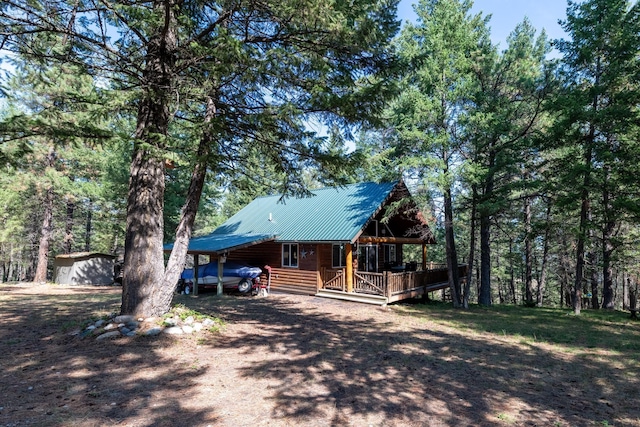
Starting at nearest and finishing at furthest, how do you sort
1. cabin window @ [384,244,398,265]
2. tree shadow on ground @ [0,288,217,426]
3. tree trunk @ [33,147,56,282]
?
1. tree shadow on ground @ [0,288,217,426]
2. cabin window @ [384,244,398,265]
3. tree trunk @ [33,147,56,282]

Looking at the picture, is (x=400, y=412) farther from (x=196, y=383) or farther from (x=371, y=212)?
(x=371, y=212)

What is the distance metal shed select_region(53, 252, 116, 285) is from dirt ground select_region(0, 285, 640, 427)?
45.2 ft

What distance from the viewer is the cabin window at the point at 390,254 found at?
20.7m

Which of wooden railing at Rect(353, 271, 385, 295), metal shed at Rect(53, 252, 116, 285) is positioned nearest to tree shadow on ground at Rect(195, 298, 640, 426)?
wooden railing at Rect(353, 271, 385, 295)

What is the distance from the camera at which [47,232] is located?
2133 cm

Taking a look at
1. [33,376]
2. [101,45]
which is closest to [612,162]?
[101,45]

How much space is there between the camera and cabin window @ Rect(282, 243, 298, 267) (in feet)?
59.0

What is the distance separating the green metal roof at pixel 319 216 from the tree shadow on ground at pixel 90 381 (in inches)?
370

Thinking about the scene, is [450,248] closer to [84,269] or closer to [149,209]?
[149,209]

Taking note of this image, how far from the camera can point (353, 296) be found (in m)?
15.1

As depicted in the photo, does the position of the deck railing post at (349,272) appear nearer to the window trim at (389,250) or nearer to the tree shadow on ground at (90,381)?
the window trim at (389,250)

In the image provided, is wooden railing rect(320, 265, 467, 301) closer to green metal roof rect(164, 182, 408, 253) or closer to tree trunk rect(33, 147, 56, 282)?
green metal roof rect(164, 182, 408, 253)

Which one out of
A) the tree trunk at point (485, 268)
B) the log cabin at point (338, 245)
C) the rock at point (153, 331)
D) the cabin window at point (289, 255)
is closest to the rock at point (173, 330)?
the rock at point (153, 331)

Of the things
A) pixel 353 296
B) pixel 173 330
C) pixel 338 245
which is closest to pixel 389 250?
pixel 338 245
